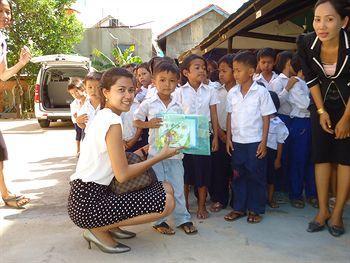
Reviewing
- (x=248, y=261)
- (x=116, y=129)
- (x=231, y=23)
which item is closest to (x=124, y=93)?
(x=116, y=129)

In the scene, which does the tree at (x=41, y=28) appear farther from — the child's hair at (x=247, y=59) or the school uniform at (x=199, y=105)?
the child's hair at (x=247, y=59)

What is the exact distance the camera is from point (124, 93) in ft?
9.05

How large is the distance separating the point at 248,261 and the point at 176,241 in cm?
61

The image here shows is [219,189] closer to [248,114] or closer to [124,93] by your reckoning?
[248,114]

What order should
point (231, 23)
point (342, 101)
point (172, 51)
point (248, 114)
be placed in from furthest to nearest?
point (172, 51) → point (231, 23) → point (248, 114) → point (342, 101)

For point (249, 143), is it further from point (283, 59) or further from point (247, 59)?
point (283, 59)

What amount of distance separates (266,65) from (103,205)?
237cm

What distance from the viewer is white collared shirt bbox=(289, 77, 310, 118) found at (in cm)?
366

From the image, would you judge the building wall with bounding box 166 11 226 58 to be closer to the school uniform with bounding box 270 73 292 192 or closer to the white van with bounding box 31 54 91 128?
the white van with bounding box 31 54 91 128

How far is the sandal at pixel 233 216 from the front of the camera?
11.3 feet

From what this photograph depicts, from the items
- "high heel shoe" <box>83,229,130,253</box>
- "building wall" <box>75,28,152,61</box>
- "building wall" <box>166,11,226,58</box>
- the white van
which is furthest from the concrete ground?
"building wall" <box>75,28,152,61</box>

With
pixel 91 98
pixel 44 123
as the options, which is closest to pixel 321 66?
pixel 91 98

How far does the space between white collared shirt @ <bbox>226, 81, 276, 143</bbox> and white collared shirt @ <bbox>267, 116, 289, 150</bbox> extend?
1.09 feet

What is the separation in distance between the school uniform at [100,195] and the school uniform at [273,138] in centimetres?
139
